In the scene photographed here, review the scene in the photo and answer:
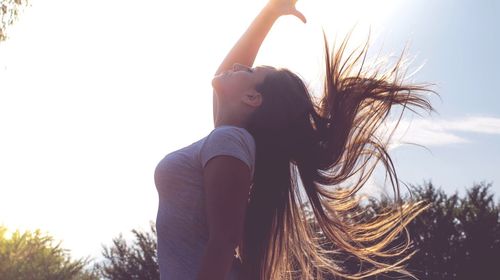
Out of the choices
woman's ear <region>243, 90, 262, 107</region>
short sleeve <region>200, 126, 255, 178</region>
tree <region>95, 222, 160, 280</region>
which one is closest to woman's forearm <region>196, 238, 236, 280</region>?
short sleeve <region>200, 126, 255, 178</region>

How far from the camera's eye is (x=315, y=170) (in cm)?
361

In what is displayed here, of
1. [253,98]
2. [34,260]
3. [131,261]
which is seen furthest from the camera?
[131,261]

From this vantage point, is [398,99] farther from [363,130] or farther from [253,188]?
[253,188]

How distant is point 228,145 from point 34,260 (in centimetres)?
937

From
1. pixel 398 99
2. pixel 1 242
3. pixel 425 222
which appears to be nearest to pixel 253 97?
pixel 398 99

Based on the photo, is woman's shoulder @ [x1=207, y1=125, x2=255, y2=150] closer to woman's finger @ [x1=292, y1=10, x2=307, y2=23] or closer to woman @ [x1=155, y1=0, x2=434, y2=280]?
woman @ [x1=155, y1=0, x2=434, y2=280]

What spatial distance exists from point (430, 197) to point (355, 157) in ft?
55.9

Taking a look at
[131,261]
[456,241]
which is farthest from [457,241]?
[131,261]

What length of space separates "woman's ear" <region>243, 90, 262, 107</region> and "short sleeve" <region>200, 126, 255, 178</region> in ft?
1.38

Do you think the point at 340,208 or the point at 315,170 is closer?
the point at 315,170

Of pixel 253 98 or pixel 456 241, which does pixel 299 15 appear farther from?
pixel 456 241

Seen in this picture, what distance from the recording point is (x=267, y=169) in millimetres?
3328

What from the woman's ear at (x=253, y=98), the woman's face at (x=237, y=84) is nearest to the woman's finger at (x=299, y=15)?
the woman's face at (x=237, y=84)

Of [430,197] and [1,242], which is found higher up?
[430,197]
